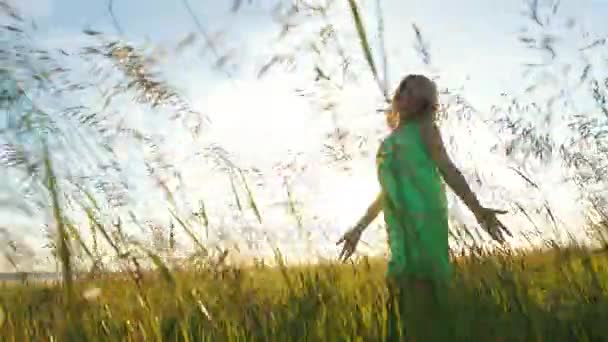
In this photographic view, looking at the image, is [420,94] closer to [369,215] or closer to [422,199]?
[422,199]

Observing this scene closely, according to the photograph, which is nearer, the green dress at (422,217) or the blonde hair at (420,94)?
the green dress at (422,217)

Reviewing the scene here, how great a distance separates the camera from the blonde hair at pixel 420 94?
351cm

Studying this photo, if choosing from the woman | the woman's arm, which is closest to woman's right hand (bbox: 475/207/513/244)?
the woman

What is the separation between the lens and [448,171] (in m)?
3.13

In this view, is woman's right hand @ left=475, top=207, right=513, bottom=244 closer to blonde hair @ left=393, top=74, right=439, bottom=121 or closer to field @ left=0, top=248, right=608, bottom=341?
field @ left=0, top=248, right=608, bottom=341

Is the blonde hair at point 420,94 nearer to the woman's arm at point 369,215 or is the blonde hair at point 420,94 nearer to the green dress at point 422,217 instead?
the green dress at point 422,217

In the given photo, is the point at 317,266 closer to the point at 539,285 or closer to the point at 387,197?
the point at 539,285

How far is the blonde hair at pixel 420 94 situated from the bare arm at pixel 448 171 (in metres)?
0.20

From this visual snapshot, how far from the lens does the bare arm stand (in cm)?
306

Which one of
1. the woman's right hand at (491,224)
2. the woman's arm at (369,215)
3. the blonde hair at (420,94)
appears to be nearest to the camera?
the woman's right hand at (491,224)

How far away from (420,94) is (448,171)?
0.51m

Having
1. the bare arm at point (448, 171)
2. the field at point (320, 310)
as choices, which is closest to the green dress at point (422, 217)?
the bare arm at point (448, 171)

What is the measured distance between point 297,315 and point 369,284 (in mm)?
947

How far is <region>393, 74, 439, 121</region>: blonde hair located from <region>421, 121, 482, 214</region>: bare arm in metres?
0.20
